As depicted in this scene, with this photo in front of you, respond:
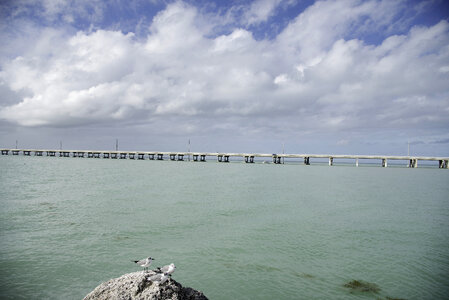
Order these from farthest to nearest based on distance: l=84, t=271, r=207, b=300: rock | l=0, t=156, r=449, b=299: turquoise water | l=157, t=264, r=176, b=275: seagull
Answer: l=0, t=156, r=449, b=299: turquoise water → l=157, t=264, r=176, b=275: seagull → l=84, t=271, r=207, b=300: rock

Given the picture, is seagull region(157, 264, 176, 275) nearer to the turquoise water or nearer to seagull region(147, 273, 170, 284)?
seagull region(147, 273, 170, 284)

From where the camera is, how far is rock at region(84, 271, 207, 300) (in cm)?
358

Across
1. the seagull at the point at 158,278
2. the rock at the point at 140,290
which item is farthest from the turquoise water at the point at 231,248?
the seagull at the point at 158,278

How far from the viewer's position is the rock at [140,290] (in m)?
3.58

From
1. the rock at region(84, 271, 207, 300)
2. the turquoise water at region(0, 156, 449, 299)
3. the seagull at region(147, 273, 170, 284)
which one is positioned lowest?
the turquoise water at region(0, 156, 449, 299)

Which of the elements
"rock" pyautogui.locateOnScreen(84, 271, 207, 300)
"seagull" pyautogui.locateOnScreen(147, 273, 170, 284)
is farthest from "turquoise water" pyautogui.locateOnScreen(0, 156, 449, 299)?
"seagull" pyautogui.locateOnScreen(147, 273, 170, 284)

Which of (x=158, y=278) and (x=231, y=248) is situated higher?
(x=158, y=278)

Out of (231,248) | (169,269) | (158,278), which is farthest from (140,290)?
(231,248)

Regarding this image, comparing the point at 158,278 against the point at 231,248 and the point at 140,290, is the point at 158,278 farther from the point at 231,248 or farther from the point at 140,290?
the point at 231,248

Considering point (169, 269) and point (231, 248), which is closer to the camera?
point (169, 269)

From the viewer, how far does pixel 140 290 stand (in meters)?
3.67

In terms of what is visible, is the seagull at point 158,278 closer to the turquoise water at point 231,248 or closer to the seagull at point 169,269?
the seagull at point 169,269

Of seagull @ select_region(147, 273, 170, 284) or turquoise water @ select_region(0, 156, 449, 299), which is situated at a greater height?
seagull @ select_region(147, 273, 170, 284)

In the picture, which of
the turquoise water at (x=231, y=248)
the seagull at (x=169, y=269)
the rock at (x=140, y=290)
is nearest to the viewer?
the rock at (x=140, y=290)
